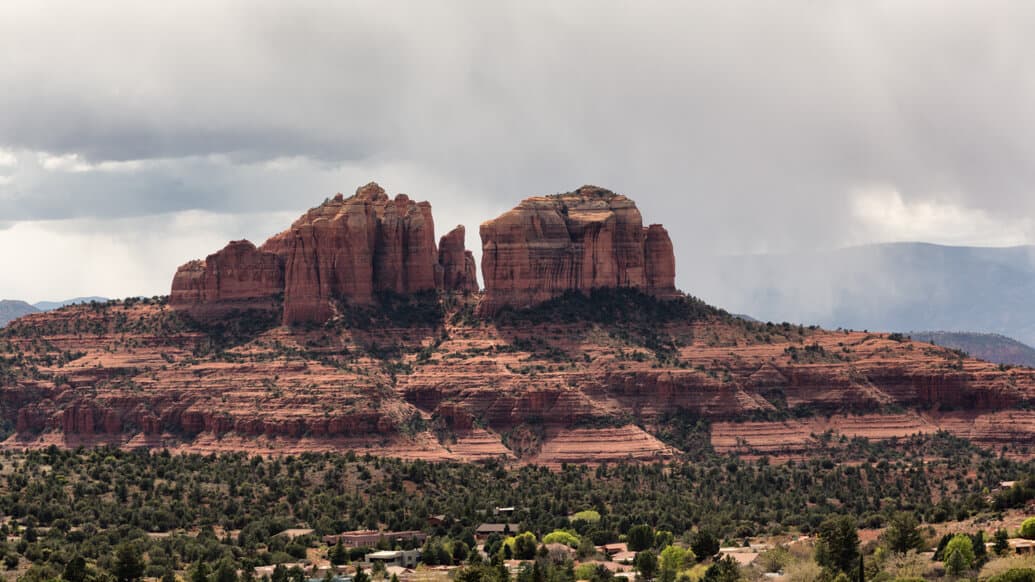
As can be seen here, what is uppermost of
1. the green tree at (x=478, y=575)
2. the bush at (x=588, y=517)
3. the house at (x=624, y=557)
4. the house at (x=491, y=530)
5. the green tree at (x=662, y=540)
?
the bush at (x=588, y=517)

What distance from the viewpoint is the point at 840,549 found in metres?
139

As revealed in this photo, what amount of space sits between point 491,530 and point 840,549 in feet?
123

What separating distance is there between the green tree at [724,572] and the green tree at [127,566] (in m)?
37.0

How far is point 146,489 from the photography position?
591 ft

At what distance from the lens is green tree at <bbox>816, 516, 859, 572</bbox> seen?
13850 cm

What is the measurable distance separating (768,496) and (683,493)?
25.4 feet

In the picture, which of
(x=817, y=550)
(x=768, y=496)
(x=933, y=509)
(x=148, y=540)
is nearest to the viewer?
(x=817, y=550)

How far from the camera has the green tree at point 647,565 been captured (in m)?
143

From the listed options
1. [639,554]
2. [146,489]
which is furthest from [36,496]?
[639,554]

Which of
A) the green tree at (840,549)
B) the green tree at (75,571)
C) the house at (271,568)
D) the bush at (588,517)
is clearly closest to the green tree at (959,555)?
the green tree at (840,549)

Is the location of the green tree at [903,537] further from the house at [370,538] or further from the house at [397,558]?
the house at [370,538]

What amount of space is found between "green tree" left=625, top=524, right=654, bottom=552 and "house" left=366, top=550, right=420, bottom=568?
1652 centimetres

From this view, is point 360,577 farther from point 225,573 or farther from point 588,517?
point 588,517

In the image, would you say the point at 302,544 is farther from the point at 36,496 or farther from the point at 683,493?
the point at 683,493
